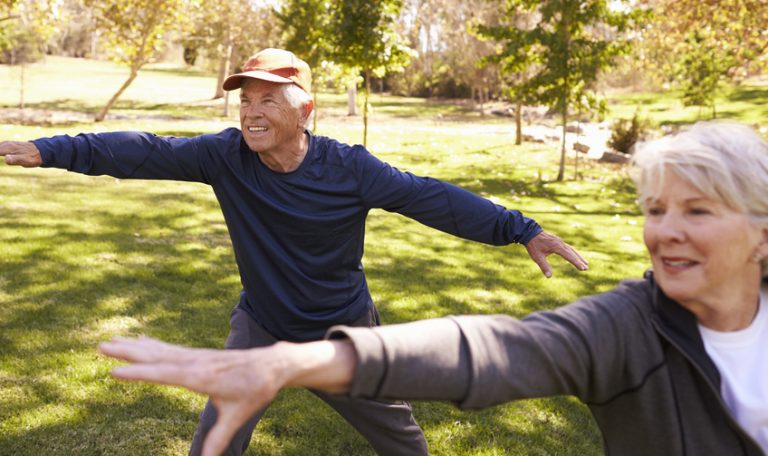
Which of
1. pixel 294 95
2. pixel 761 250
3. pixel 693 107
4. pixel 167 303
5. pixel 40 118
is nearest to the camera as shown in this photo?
pixel 761 250

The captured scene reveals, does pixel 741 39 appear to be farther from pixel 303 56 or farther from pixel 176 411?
pixel 176 411

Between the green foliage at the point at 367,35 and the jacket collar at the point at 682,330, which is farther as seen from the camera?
the green foliage at the point at 367,35

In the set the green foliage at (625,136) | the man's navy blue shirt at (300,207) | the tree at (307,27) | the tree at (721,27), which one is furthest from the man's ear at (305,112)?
the green foliage at (625,136)

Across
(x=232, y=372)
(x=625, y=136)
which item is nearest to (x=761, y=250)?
(x=232, y=372)

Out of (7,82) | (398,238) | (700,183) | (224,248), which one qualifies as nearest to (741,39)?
(398,238)

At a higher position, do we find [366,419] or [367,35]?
[367,35]

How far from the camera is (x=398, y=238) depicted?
1048 centimetres

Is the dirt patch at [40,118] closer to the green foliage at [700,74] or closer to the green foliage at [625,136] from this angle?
the green foliage at [625,136]

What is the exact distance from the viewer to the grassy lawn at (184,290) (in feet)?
15.4

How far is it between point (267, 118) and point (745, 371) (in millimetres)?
2338

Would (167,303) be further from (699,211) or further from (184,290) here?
(699,211)

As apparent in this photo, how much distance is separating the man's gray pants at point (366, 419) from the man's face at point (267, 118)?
826 mm

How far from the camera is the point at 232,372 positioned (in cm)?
147

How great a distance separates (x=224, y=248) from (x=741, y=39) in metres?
11.6
